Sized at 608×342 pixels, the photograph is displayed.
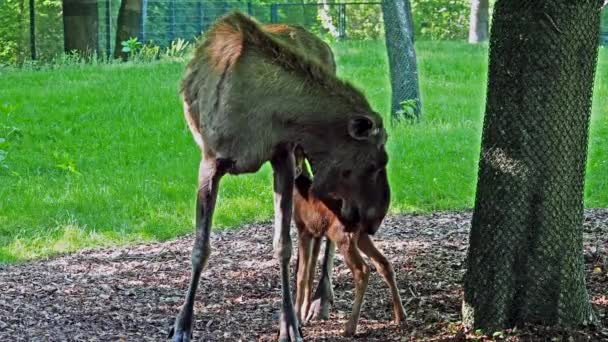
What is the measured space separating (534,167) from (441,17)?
127 feet

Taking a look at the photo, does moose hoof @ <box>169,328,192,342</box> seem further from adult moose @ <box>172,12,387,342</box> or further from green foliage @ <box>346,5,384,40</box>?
green foliage @ <box>346,5,384,40</box>

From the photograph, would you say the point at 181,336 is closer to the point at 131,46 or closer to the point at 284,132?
the point at 284,132

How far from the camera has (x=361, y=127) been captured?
628cm

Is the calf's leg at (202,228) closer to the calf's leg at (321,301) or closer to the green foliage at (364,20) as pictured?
the calf's leg at (321,301)

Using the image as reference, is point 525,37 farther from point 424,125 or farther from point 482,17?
point 482,17

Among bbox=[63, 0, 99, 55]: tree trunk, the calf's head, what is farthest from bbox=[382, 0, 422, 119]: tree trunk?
bbox=[63, 0, 99, 55]: tree trunk

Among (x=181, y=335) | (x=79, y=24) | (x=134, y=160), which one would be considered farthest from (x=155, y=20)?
(x=181, y=335)

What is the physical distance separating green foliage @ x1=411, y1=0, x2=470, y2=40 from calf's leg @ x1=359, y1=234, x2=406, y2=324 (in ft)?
120

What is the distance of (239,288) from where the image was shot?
25.6 ft

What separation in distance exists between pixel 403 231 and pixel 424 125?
538 cm

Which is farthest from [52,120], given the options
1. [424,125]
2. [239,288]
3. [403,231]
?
[239,288]

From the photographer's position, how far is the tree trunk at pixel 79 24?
959 inches

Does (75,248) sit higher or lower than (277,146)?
lower

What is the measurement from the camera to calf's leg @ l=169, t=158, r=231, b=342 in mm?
6566
